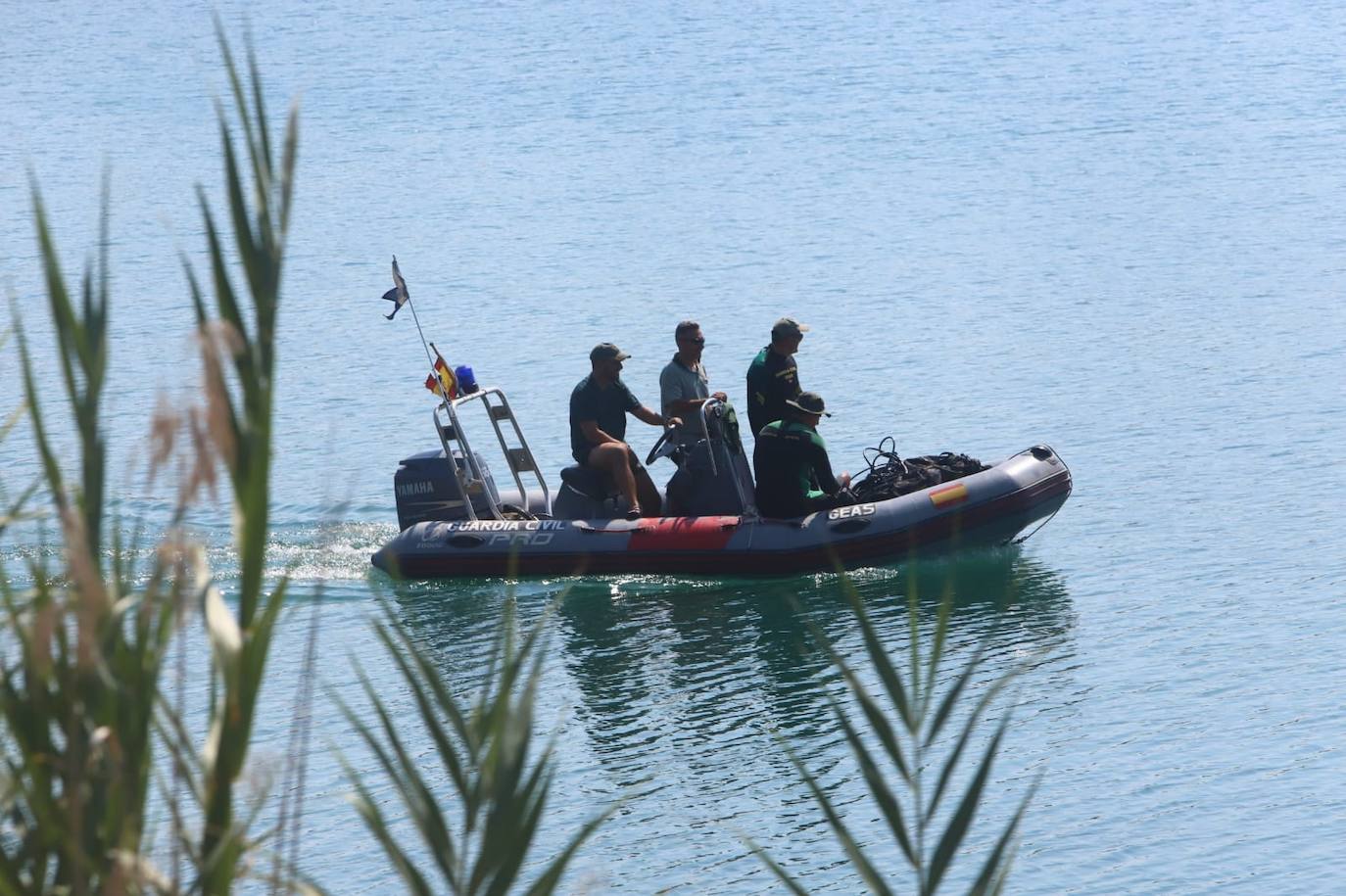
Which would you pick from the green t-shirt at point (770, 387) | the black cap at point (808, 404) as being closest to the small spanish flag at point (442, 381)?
the green t-shirt at point (770, 387)

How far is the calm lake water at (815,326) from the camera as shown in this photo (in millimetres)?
7777

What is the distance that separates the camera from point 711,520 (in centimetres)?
1035

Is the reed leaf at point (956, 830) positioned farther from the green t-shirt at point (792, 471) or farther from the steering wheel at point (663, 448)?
the steering wheel at point (663, 448)

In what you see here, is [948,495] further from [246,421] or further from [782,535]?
[246,421]

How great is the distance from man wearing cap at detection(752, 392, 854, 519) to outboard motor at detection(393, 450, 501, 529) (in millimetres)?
1744

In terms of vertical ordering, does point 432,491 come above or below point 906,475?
above

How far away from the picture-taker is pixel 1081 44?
36719 mm

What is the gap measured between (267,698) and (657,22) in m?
32.8

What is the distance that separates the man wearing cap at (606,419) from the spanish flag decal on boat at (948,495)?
4.91 ft

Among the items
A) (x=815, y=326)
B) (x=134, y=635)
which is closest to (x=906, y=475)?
(x=815, y=326)

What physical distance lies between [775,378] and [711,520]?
3.08 feet

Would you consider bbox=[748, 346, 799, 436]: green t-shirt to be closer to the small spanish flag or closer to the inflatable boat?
the inflatable boat

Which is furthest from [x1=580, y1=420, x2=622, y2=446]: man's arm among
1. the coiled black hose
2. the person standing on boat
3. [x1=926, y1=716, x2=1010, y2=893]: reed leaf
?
[x1=926, y1=716, x2=1010, y2=893]: reed leaf

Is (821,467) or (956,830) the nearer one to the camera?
(956,830)
